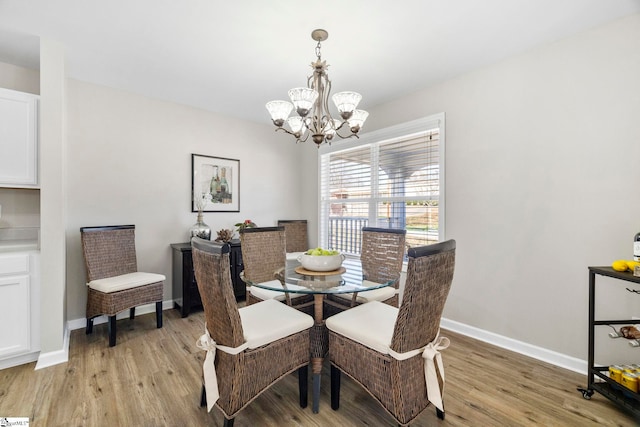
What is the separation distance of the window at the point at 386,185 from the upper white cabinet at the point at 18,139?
3181 mm

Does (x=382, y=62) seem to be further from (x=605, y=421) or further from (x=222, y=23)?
(x=605, y=421)

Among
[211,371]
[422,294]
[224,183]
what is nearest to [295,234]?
[224,183]

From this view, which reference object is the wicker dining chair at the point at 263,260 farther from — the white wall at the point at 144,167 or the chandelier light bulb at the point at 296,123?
the white wall at the point at 144,167

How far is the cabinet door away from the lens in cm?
213

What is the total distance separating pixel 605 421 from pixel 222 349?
2.24 m

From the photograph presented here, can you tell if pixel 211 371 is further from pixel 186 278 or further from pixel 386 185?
pixel 386 185

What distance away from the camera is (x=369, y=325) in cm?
168

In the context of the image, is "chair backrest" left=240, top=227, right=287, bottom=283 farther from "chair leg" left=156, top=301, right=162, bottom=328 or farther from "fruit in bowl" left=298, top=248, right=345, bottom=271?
"chair leg" left=156, top=301, right=162, bottom=328

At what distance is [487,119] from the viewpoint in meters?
2.67

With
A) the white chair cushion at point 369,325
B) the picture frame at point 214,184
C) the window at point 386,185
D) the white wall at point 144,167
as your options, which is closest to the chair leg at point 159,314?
the white wall at point 144,167

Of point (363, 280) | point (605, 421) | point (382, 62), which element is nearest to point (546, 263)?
point (605, 421)

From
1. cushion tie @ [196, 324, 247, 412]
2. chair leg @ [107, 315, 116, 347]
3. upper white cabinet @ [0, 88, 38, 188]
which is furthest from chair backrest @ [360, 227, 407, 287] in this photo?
upper white cabinet @ [0, 88, 38, 188]

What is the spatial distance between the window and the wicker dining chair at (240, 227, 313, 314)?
1.41 m

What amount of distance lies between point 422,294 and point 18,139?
3.26 m
